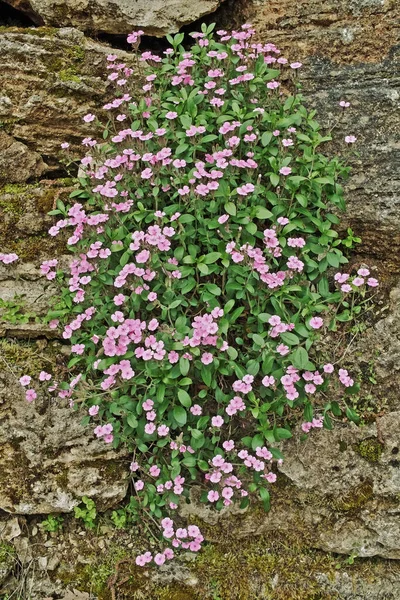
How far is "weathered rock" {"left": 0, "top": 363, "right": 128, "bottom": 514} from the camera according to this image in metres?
3.61

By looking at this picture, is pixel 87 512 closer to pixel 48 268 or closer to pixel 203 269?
pixel 48 268

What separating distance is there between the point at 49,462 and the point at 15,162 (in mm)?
2227

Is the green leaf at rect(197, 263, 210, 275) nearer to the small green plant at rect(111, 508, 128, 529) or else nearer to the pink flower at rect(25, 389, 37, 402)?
the pink flower at rect(25, 389, 37, 402)

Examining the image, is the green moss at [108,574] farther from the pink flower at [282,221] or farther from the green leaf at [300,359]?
the pink flower at [282,221]

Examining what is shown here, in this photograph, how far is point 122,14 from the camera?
4.57 meters

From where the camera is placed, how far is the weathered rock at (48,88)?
13.9 feet

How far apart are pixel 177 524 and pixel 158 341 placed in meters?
1.24

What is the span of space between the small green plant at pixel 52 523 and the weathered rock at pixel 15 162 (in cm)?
245

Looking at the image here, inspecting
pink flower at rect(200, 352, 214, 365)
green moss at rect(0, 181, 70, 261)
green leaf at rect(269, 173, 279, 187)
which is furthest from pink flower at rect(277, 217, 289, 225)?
green moss at rect(0, 181, 70, 261)

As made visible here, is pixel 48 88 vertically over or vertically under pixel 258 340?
over

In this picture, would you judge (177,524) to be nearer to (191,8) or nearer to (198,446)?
(198,446)

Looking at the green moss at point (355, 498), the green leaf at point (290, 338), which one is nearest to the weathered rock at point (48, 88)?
the green leaf at point (290, 338)

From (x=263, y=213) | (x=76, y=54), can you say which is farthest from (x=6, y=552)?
(x=76, y=54)

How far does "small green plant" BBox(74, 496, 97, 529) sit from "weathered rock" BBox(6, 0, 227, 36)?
375 cm
